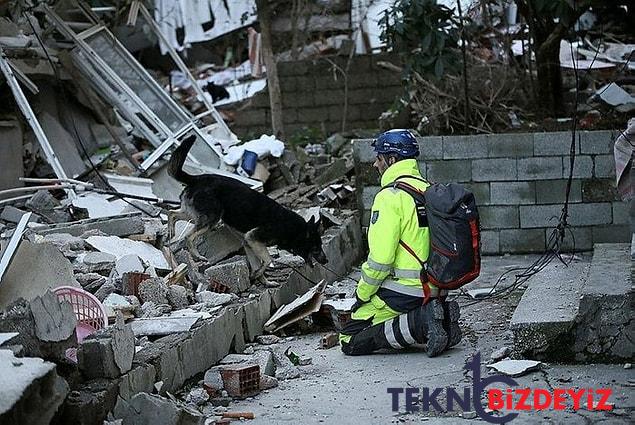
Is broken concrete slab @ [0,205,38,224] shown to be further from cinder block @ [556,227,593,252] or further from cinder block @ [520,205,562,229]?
cinder block @ [556,227,593,252]

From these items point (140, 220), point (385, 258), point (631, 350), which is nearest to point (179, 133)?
point (140, 220)

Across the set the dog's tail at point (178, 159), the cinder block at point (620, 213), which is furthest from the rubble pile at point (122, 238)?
the cinder block at point (620, 213)

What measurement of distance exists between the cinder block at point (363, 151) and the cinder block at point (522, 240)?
1.53 meters

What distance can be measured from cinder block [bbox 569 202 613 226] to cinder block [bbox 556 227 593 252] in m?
0.06

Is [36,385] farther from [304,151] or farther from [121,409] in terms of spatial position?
[304,151]

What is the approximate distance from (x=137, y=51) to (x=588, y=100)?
9433 mm

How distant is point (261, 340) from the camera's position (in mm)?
7457

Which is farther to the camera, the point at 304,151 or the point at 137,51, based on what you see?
the point at 137,51

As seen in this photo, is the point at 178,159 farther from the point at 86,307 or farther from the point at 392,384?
the point at 392,384

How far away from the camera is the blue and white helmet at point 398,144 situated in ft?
22.3

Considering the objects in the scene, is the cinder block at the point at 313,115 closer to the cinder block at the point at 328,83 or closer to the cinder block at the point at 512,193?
the cinder block at the point at 328,83

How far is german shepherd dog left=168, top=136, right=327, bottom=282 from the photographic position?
8.76 meters

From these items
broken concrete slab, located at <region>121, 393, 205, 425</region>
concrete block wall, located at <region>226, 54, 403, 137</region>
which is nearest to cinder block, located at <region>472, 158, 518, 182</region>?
concrete block wall, located at <region>226, 54, 403, 137</region>

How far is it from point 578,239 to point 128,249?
4.53 metres
